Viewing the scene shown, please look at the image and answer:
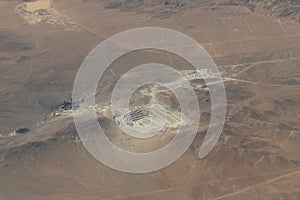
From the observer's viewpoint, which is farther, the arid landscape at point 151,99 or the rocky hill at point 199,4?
the rocky hill at point 199,4

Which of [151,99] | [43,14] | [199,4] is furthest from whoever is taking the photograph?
[43,14]

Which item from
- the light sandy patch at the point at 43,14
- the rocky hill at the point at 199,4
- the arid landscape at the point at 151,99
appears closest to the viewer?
the arid landscape at the point at 151,99

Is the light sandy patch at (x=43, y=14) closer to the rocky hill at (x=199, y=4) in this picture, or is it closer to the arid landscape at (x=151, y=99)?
the arid landscape at (x=151, y=99)

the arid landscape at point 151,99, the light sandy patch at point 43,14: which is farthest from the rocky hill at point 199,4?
the light sandy patch at point 43,14

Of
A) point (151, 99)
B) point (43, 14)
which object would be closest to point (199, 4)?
point (43, 14)

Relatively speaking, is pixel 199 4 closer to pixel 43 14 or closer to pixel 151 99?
pixel 43 14

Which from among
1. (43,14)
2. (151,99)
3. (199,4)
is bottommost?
→ (151,99)

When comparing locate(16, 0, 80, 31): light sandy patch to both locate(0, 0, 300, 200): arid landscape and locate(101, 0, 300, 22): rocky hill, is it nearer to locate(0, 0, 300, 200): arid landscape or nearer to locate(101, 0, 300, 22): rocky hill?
locate(0, 0, 300, 200): arid landscape

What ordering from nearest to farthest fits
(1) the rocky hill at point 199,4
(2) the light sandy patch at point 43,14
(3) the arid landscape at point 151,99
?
(3) the arid landscape at point 151,99, (1) the rocky hill at point 199,4, (2) the light sandy patch at point 43,14

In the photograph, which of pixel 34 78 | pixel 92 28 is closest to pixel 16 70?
pixel 34 78

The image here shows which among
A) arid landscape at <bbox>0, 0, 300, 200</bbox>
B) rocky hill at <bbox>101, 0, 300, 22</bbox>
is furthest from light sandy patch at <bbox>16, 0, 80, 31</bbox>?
rocky hill at <bbox>101, 0, 300, 22</bbox>
